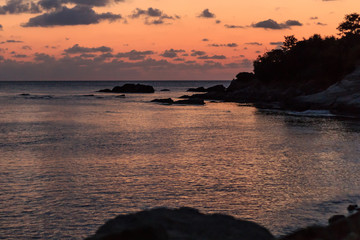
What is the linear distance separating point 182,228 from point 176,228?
0.44 ft

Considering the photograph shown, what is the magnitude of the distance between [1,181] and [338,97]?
5880cm

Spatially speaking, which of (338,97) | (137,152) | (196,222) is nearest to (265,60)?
(338,97)

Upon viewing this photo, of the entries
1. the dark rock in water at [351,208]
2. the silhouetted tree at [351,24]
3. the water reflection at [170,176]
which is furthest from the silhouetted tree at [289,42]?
the dark rock in water at [351,208]

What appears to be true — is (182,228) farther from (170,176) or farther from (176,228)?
(170,176)

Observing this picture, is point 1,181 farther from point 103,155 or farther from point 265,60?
point 265,60

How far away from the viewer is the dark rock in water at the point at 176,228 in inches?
268

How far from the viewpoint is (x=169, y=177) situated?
20594 millimetres

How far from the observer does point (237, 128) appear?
1784 inches

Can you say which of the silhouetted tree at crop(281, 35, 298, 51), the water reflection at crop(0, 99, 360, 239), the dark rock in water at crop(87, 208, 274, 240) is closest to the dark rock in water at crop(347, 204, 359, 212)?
the water reflection at crop(0, 99, 360, 239)

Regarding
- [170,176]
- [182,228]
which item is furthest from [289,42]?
[182,228]

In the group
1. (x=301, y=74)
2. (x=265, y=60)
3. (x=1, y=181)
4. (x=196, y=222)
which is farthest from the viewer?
(x=265, y=60)

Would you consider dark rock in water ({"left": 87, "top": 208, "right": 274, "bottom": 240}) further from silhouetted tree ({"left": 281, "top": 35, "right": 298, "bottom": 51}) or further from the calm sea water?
silhouetted tree ({"left": 281, "top": 35, "right": 298, "bottom": 51})

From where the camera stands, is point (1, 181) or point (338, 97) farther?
A: point (338, 97)

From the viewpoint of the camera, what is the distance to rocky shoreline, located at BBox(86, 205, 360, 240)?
6801 mm
